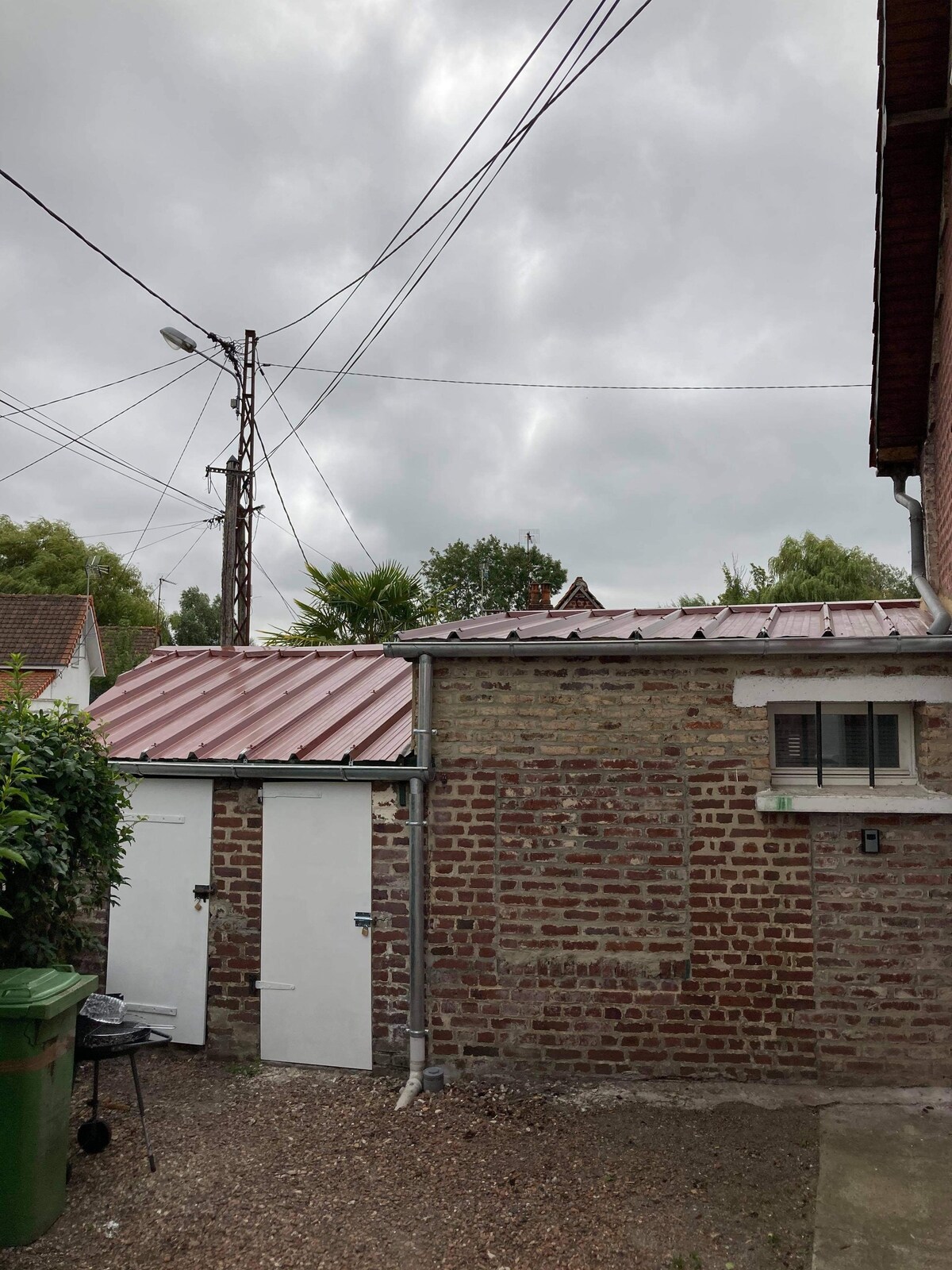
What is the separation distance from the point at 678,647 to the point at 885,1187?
3.17 meters

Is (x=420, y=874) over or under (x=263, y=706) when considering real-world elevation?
under

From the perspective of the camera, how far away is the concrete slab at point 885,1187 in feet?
13.1

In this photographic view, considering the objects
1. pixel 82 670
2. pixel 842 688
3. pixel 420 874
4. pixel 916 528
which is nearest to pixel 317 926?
pixel 420 874

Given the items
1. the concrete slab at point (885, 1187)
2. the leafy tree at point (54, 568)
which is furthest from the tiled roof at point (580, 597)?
the leafy tree at point (54, 568)

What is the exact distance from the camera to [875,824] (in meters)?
5.77

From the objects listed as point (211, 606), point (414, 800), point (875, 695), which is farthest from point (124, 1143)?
point (211, 606)

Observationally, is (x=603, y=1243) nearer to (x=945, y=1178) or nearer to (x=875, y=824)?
(x=945, y=1178)

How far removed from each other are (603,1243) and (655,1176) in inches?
26.2

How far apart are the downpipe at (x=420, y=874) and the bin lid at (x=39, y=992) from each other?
2211 mm

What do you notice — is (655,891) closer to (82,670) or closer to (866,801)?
(866,801)

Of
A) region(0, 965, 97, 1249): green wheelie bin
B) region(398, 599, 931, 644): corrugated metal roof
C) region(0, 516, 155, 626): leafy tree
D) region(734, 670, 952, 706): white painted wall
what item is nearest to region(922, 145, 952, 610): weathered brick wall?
region(398, 599, 931, 644): corrugated metal roof

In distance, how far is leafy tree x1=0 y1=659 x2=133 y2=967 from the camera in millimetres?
4859

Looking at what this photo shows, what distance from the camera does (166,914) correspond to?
22.5 ft

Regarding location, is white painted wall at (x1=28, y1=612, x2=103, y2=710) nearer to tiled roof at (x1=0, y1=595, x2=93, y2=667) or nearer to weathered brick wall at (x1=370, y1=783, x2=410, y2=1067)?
tiled roof at (x1=0, y1=595, x2=93, y2=667)
